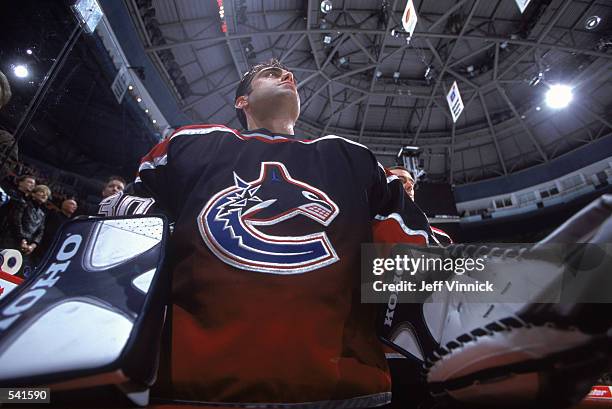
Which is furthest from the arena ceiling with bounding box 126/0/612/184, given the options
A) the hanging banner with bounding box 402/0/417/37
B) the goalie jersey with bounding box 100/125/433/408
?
the goalie jersey with bounding box 100/125/433/408

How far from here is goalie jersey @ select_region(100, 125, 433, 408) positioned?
583 millimetres

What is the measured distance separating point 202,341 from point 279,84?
35.6 inches

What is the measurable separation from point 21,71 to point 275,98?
386cm

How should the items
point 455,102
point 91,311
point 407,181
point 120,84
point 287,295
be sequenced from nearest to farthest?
point 91,311 < point 287,295 < point 407,181 < point 120,84 < point 455,102

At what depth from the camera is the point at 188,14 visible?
7.66m

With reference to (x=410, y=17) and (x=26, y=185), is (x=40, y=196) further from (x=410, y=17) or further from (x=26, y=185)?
(x=410, y=17)

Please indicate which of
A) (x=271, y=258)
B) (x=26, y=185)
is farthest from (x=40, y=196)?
(x=271, y=258)

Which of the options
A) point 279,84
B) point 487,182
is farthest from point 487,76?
point 279,84

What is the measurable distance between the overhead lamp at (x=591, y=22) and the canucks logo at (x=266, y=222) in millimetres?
11785

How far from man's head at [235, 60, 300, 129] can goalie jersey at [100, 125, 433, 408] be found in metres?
0.24

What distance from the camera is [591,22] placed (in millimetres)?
8625

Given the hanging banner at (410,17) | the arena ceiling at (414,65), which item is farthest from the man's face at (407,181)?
the arena ceiling at (414,65)

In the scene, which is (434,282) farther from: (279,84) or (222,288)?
(279,84)

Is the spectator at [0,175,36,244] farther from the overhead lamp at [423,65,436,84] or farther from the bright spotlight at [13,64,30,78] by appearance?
the overhead lamp at [423,65,436,84]
